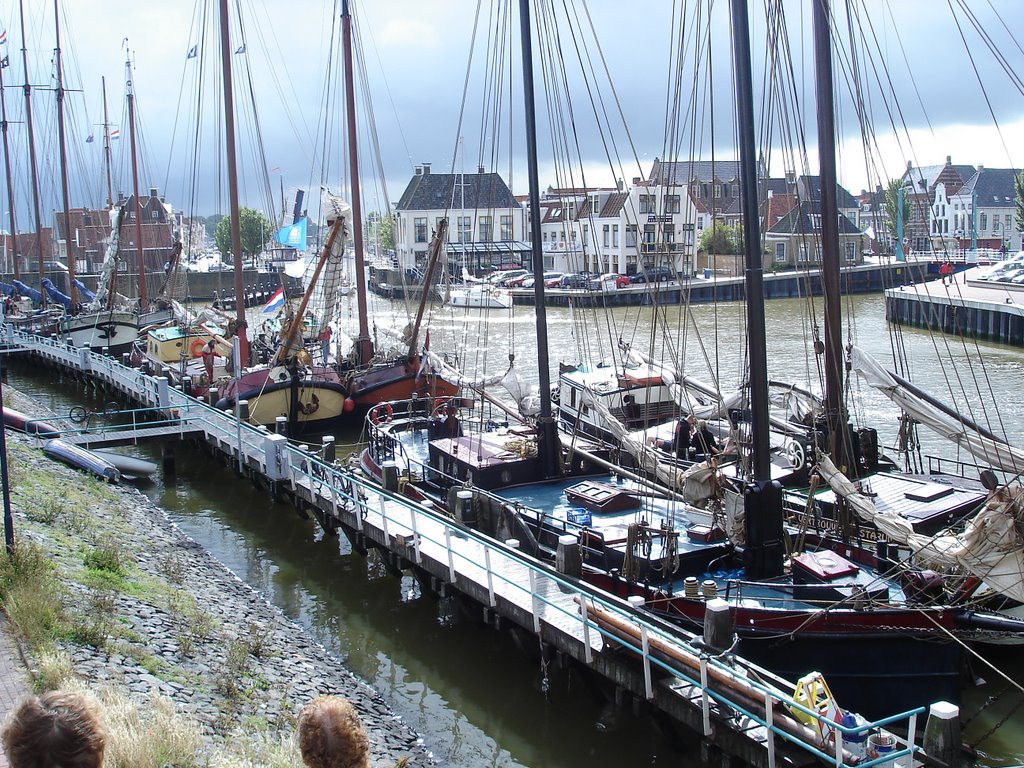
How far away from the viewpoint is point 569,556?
15.4 m

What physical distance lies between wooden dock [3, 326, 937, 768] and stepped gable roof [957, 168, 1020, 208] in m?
111

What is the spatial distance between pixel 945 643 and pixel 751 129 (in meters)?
8.03

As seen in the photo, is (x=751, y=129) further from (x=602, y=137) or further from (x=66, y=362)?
(x=66, y=362)

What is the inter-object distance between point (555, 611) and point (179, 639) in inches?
225

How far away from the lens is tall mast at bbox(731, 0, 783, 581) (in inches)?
596

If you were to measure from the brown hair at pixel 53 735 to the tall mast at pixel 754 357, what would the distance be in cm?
1234

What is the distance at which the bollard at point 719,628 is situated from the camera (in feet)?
40.7

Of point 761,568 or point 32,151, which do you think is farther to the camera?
point 32,151

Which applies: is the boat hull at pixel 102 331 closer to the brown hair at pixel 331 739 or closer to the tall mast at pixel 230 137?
the tall mast at pixel 230 137

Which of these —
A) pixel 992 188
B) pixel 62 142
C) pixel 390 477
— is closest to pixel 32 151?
pixel 62 142

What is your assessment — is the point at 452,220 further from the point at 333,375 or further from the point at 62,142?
the point at 333,375

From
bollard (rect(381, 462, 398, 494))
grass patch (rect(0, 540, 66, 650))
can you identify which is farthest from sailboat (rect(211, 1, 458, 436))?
grass patch (rect(0, 540, 66, 650))

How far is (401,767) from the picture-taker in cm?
810

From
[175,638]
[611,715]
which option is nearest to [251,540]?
[175,638]
